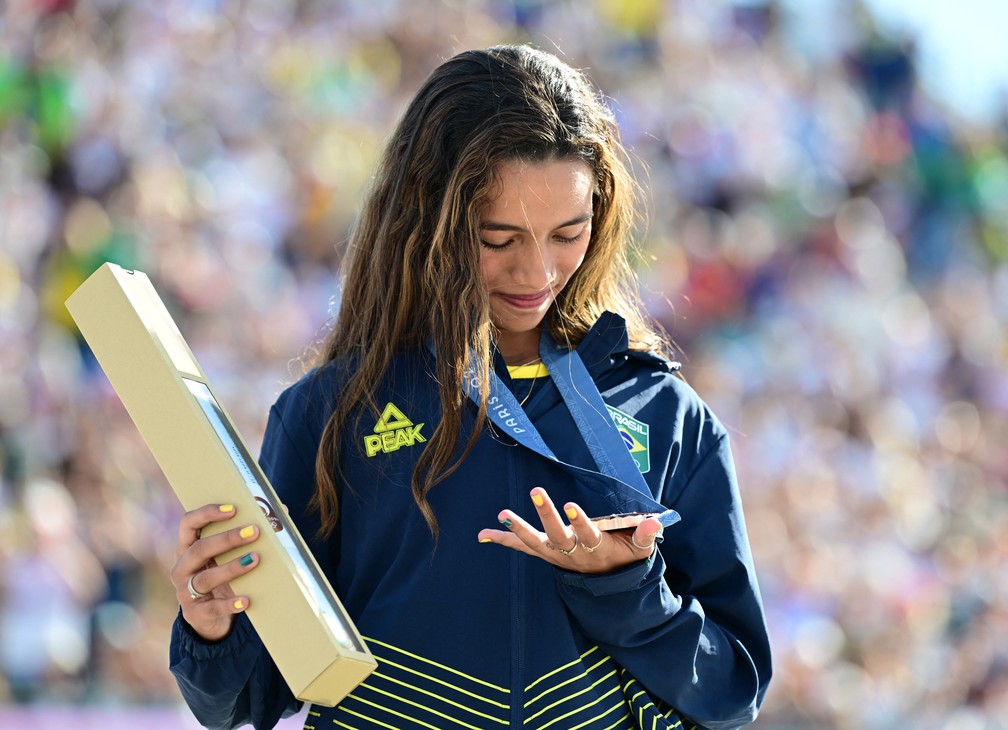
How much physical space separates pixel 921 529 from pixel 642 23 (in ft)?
13.0

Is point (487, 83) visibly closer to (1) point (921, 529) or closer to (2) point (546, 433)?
(2) point (546, 433)

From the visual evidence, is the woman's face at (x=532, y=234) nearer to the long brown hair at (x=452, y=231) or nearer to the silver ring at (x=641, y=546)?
the long brown hair at (x=452, y=231)

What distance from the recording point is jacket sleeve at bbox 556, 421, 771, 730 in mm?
2010

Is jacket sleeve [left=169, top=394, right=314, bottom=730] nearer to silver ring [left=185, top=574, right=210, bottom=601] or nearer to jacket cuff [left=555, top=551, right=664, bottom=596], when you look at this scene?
silver ring [left=185, top=574, right=210, bottom=601]

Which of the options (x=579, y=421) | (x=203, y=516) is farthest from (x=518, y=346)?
(x=203, y=516)

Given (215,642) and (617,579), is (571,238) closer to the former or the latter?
(617,579)

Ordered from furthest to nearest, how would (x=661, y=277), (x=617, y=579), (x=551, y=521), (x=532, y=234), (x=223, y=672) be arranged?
(x=661, y=277) → (x=532, y=234) → (x=223, y=672) → (x=617, y=579) → (x=551, y=521)

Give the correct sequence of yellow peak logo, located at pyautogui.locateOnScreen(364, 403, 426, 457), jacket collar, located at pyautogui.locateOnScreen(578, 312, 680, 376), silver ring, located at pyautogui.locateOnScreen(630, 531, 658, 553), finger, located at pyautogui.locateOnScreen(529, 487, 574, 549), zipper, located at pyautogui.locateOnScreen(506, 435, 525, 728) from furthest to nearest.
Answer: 1. jacket collar, located at pyautogui.locateOnScreen(578, 312, 680, 376)
2. yellow peak logo, located at pyautogui.locateOnScreen(364, 403, 426, 457)
3. zipper, located at pyautogui.locateOnScreen(506, 435, 525, 728)
4. silver ring, located at pyautogui.locateOnScreen(630, 531, 658, 553)
5. finger, located at pyautogui.locateOnScreen(529, 487, 574, 549)

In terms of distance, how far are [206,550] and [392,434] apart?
396 mm

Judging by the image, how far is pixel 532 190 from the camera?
219cm

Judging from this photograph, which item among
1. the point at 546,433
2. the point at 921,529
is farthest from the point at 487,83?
the point at 921,529

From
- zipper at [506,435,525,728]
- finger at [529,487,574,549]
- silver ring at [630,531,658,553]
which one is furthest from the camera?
zipper at [506,435,525,728]

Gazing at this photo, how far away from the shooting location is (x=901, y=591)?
762 cm

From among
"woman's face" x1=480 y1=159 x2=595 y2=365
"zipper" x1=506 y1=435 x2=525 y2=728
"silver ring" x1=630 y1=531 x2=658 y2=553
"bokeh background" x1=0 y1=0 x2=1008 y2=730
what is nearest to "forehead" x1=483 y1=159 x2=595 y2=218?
"woman's face" x1=480 y1=159 x2=595 y2=365
